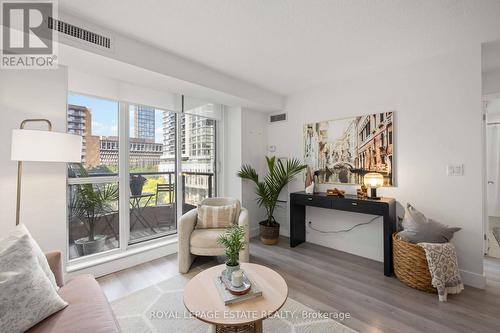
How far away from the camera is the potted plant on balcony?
8.59ft

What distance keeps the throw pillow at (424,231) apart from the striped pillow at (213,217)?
2.00 m

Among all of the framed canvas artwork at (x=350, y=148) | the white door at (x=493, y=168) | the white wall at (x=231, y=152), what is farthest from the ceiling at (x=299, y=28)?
the white door at (x=493, y=168)

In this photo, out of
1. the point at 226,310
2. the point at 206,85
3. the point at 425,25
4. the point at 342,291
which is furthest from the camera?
the point at 206,85

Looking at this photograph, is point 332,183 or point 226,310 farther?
point 332,183

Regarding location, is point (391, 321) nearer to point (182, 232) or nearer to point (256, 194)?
point (182, 232)

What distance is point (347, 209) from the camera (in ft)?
9.32

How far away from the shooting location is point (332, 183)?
3395 millimetres

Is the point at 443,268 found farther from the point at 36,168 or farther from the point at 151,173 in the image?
the point at 36,168

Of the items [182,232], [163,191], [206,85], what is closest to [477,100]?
[206,85]

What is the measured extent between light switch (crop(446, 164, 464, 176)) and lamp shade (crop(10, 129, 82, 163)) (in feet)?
12.1

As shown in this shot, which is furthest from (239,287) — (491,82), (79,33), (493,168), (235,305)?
(493,168)

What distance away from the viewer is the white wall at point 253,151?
390 cm

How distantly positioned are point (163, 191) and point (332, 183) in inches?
99.7

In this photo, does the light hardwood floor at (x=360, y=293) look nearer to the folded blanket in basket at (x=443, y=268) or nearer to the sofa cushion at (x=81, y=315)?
the folded blanket in basket at (x=443, y=268)
